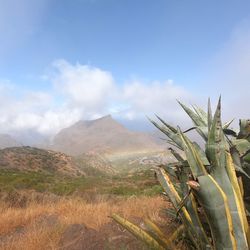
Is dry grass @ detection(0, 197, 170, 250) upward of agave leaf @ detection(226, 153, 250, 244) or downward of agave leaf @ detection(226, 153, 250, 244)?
downward

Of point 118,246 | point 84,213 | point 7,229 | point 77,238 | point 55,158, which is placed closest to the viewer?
point 118,246

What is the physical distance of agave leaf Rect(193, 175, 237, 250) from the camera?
2.23 metres

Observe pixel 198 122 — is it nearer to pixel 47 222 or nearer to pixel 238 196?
pixel 238 196

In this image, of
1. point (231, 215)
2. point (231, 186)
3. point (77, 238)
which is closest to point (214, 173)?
point (231, 186)

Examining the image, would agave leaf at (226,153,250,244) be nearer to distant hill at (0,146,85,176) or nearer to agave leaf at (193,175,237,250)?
agave leaf at (193,175,237,250)

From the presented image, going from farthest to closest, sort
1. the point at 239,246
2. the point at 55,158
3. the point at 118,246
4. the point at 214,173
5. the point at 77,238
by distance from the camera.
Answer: the point at 55,158, the point at 77,238, the point at 118,246, the point at 214,173, the point at 239,246

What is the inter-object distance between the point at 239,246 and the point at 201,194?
39 cm

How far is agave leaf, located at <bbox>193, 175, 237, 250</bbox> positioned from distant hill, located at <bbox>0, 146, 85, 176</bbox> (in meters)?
55.6

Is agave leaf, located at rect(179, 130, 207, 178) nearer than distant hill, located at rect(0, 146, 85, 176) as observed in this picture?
Yes

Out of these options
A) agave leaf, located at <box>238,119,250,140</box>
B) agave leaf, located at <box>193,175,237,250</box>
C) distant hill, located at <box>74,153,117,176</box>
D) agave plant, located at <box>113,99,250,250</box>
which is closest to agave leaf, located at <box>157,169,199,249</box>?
agave plant, located at <box>113,99,250,250</box>

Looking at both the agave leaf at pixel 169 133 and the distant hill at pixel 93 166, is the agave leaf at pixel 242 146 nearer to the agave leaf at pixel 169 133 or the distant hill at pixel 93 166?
the agave leaf at pixel 169 133

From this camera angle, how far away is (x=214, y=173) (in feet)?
7.95

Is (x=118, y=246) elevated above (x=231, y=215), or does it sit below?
below

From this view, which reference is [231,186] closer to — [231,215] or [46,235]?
[231,215]
